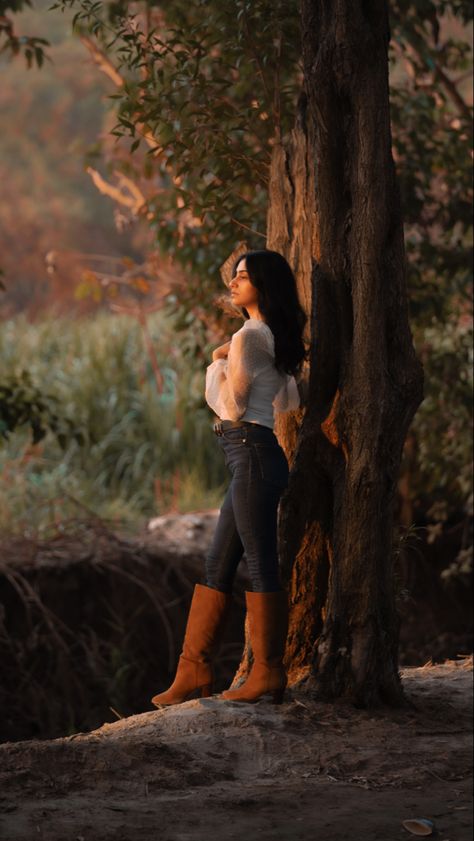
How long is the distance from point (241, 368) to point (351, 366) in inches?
23.5

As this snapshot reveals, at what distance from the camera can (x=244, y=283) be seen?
512 cm

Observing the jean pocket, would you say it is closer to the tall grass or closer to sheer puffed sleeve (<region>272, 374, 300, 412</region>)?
sheer puffed sleeve (<region>272, 374, 300, 412</region>)

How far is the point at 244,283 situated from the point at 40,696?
4.80 metres

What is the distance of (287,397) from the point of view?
5133 millimetres

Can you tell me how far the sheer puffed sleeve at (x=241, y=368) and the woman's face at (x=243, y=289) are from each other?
7.6 inches

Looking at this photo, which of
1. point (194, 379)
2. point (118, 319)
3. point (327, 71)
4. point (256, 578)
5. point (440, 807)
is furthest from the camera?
point (118, 319)

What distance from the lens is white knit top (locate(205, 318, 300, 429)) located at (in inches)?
194

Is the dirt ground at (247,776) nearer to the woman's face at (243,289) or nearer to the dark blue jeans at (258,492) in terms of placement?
the dark blue jeans at (258,492)

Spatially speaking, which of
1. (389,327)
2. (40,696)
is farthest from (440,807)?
(40,696)

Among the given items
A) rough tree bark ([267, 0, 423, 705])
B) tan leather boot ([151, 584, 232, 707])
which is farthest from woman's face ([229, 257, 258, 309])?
tan leather boot ([151, 584, 232, 707])

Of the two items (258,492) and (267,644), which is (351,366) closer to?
(258,492)

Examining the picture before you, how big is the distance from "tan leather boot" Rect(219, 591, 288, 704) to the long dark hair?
88 centimetres

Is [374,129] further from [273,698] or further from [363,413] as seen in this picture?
[273,698]

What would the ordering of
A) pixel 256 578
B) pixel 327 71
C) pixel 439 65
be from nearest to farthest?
pixel 256 578, pixel 327 71, pixel 439 65
